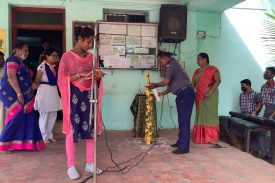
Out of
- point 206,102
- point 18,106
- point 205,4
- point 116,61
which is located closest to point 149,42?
point 116,61

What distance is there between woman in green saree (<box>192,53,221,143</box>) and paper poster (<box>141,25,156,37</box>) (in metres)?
1.24

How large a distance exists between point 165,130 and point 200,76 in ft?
4.75

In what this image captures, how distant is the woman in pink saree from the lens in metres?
3.14

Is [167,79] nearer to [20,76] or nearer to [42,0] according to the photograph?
[20,76]

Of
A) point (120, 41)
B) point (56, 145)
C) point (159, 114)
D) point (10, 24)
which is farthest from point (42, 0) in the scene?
point (159, 114)

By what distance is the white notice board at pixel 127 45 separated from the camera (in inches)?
228

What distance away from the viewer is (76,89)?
3.21 meters

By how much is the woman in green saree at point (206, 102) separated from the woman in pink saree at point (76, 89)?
93.3 inches

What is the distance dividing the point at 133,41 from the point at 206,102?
1843mm

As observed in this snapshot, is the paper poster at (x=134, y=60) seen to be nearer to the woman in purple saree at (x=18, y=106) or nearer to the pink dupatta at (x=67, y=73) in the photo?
the woman in purple saree at (x=18, y=106)

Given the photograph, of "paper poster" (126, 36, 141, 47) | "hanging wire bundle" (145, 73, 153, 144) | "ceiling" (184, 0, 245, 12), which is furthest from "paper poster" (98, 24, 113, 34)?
"ceiling" (184, 0, 245, 12)

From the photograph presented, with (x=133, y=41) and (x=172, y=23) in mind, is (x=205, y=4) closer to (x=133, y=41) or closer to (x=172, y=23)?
(x=172, y=23)

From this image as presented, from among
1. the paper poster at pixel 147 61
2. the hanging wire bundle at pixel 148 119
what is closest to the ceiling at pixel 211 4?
the paper poster at pixel 147 61

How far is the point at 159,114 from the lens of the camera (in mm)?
6148
